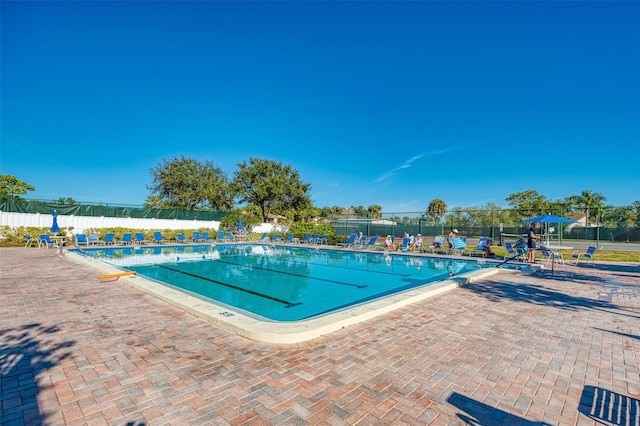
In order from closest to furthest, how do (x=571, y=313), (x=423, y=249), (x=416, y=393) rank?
(x=416, y=393) < (x=571, y=313) < (x=423, y=249)

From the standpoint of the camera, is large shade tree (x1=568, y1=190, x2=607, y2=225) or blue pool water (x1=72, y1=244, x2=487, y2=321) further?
large shade tree (x1=568, y1=190, x2=607, y2=225)

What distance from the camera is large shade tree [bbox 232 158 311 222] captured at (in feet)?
98.1

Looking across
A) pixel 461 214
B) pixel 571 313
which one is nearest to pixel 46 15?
A: pixel 571 313

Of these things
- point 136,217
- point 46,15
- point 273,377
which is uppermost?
point 46,15

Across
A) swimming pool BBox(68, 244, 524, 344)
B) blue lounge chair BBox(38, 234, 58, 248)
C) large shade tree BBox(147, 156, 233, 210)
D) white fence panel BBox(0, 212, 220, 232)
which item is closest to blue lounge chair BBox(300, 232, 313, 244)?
swimming pool BBox(68, 244, 524, 344)

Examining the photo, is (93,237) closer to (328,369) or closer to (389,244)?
(389,244)

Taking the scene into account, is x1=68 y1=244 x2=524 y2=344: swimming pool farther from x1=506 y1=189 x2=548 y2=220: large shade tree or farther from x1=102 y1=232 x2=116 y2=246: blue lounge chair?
x1=506 y1=189 x2=548 y2=220: large shade tree

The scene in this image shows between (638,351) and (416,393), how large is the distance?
298 cm

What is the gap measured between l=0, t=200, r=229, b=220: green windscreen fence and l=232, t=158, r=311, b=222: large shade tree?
197 inches

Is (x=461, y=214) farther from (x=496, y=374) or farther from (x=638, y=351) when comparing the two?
(x=496, y=374)

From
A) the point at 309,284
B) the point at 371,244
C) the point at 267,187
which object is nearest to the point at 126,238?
the point at 309,284

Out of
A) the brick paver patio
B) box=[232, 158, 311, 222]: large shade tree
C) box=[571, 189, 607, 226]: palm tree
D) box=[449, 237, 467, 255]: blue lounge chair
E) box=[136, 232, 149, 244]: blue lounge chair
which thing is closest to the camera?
the brick paver patio

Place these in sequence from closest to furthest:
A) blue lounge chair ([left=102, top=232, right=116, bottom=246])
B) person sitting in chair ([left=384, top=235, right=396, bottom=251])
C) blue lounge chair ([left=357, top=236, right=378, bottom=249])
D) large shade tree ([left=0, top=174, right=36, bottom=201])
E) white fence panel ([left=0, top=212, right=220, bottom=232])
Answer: person sitting in chair ([left=384, top=235, right=396, bottom=251]) < blue lounge chair ([left=102, top=232, right=116, bottom=246]) < white fence panel ([left=0, top=212, right=220, bottom=232]) < blue lounge chair ([left=357, top=236, right=378, bottom=249]) < large shade tree ([left=0, top=174, right=36, bottom=201])

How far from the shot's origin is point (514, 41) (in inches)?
566
